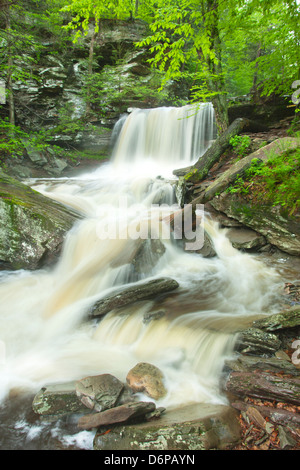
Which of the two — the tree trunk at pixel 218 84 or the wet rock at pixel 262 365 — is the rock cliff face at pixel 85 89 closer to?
the tree trunk at pixel 218 84

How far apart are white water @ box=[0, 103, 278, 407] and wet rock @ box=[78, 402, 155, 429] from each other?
41 cm

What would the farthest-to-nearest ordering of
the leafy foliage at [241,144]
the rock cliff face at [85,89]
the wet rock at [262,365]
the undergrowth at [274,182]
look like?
1. the rock cliff face at [85,89]
2. the leafy foliage at [241,144]
3. the undergrowth at [274,182]
4. the wet rock at [262,365]

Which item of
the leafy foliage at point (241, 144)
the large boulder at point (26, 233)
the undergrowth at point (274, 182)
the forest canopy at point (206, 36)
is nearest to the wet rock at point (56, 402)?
the large boulder at point (26, 233)

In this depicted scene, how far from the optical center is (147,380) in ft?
9.16

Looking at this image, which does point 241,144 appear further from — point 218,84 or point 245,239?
point 245,239

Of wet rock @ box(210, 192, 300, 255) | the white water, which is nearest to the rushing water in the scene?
the white water

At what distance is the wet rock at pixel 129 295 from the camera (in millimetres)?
4066

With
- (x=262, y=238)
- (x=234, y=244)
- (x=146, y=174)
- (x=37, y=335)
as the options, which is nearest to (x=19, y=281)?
(x=37, y=335)

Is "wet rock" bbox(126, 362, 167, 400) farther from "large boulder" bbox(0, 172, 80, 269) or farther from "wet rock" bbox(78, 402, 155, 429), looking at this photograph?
"large boulder" bbox(0, 172, 80, 269)

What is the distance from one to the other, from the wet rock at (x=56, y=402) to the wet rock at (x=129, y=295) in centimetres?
144

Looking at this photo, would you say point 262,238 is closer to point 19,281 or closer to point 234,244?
point 234,244

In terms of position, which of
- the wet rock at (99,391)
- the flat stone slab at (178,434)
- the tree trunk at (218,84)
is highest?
the tree trunk at (218,84)

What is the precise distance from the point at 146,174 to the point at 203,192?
13.9ft

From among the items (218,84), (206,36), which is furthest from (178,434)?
(218,84)
